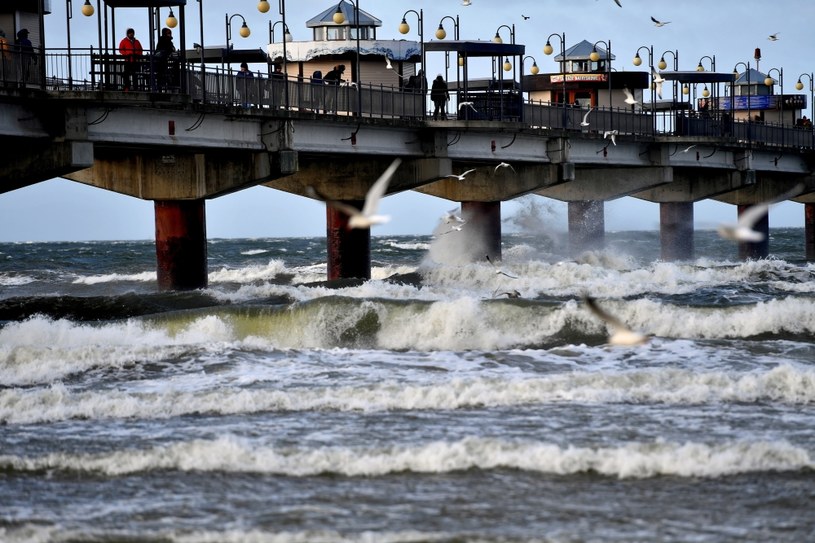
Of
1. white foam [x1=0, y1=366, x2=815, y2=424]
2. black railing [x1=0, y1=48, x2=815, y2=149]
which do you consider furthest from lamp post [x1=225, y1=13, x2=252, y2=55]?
white foam [x1=0, y1=366, x2=815, y2=424]

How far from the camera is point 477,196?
173ft

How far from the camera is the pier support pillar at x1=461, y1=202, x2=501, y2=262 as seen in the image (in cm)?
5303

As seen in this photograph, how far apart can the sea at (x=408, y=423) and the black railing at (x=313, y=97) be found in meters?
5.04

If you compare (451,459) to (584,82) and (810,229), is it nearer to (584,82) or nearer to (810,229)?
(584,82)

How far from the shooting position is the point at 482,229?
174 feet

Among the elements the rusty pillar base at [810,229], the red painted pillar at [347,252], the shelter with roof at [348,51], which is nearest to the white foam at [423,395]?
the red painted pillar at [347,252]

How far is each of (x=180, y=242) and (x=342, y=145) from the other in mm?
5040

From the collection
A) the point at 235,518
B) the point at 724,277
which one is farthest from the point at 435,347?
the point at 724,277

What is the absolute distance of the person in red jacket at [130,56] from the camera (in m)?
29.0

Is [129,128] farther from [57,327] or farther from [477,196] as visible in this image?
[477,196]

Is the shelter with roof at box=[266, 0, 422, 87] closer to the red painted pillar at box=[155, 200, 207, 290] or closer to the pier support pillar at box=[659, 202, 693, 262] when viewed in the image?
the red painted pillar at box=[155, 200, 207, 290]

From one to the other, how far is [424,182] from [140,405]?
22838 mm

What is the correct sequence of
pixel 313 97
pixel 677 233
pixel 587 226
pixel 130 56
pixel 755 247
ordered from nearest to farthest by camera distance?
pixel 130 56
pixel 313 97
pixel 587 226
pixel 677 233
pixel 755 247

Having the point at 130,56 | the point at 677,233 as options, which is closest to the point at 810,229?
the point at 677,233
